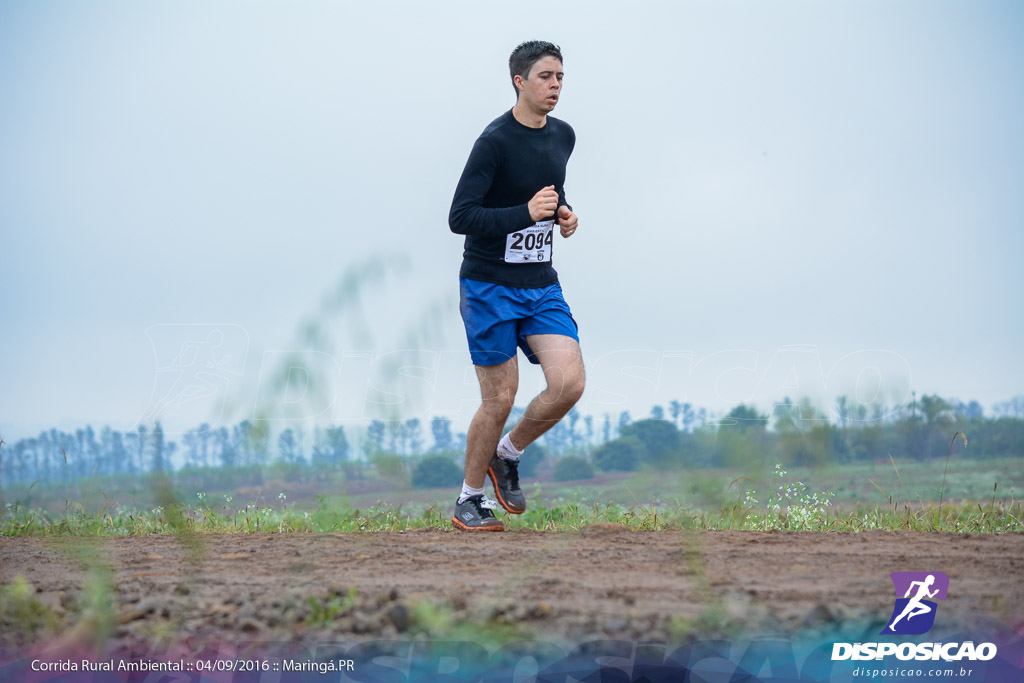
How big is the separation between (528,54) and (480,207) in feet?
A: 2.55

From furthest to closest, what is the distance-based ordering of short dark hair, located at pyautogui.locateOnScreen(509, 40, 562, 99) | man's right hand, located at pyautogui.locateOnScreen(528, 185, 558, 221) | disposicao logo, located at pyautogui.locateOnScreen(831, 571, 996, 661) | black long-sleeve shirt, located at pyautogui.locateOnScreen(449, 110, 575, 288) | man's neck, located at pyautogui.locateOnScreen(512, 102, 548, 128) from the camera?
man's neck, located at pyautogui.locateOnScreen(512, 102, 548, 128) → short dark hair, located at pyautogui.locateOnScreen(509, 40, 562, 99) → black long-sleeve shirt, located at pyautogui.locateOnScreen(449, 110, 575, 288) → man's right hand, located at pyautogui.locateOnScreen(528, 185, 558, 221) → disposicao logo, located at pyautogui.locateOnScreen(831, 571, 996, 661)

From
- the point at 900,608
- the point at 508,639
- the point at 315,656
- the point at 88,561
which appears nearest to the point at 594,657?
the point at 508,639

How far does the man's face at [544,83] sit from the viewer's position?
4.24m

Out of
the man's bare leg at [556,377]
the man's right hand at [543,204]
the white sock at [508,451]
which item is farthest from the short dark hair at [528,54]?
the white sock at [508,451]

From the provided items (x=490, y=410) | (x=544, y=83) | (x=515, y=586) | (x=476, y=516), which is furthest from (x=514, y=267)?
(x=515, y=586)

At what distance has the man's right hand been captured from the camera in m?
4.06

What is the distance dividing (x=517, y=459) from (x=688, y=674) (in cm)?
246

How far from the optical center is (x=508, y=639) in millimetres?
2326

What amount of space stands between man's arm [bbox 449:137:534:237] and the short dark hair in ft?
1.32

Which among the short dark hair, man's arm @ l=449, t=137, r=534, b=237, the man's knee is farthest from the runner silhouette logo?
the short dark hair

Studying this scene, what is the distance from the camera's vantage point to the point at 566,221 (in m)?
4.29

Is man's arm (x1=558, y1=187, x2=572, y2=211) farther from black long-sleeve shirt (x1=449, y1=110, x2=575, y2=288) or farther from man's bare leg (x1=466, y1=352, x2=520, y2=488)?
man's bare leg (x1=466, y1=352, x2=520, y2=488)

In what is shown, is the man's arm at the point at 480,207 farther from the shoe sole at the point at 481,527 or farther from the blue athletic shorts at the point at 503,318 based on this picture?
the shoe sole at the point at 481,527

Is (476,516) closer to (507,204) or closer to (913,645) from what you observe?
(507,204)
